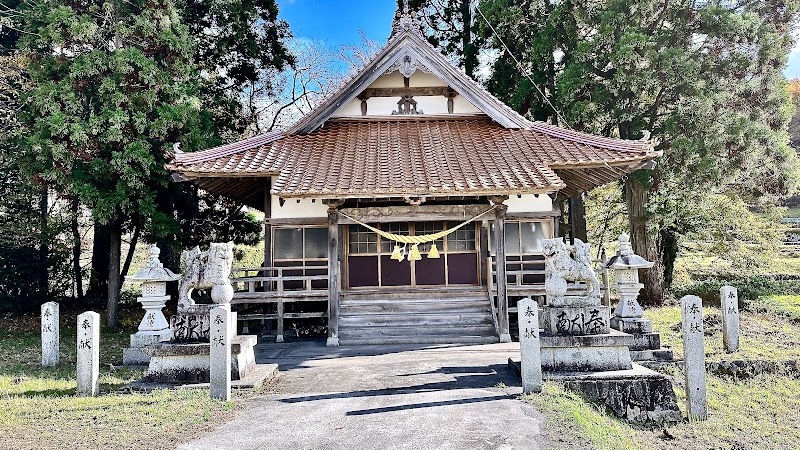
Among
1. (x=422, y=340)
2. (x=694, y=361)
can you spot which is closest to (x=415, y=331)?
(x=422, y=340)

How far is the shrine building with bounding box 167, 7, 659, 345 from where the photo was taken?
435 inches

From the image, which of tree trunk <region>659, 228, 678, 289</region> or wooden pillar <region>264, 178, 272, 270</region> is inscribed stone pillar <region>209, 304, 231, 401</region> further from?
tree trunk <region>659, 228, 678, 289</region>

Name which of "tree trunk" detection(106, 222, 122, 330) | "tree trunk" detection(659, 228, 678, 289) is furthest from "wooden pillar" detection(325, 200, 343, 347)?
"tree trunk" detection(659, 228, 678, 289)

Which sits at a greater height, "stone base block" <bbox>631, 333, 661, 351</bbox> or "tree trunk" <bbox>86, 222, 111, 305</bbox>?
"tree trunk" <bbox>86, 222, 111, 305</bbox>

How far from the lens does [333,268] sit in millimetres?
11234

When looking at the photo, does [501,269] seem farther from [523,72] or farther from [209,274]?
[523,72]

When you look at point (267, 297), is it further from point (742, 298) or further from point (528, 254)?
point (742, 298)

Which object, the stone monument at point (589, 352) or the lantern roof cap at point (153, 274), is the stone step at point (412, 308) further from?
the stone monument at point (589, 352)

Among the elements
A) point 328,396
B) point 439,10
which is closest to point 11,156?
point 328,396

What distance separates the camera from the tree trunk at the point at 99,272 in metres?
16.6

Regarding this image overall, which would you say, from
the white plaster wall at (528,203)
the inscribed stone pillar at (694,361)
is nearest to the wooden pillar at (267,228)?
the white plaster wall at (528,203)

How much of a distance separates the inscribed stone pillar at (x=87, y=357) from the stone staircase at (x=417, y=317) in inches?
192

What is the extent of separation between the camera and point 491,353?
938cm

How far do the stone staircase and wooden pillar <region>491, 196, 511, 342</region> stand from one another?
0.78 feet
